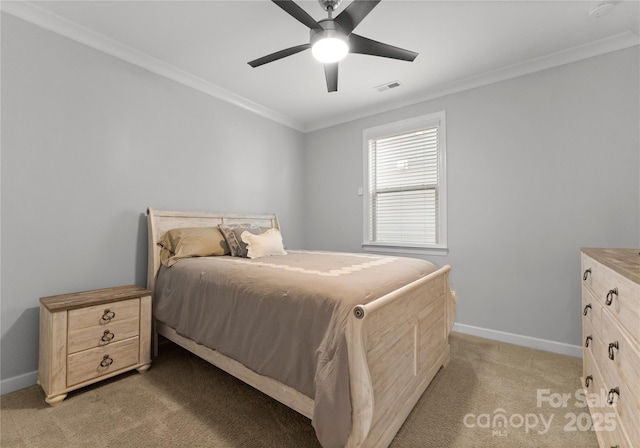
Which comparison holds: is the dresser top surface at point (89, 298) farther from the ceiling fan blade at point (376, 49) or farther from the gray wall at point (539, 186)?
the gray wall at point (539, 186)

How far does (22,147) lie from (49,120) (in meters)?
0.27

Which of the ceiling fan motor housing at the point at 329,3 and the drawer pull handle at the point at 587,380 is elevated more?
the ceiling fan motor housing at the point at 329,3

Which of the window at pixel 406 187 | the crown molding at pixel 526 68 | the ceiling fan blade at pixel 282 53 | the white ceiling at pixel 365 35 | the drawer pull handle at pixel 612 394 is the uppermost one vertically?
the white ceiling at pixel 365 35

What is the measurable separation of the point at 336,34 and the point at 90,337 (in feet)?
8.21

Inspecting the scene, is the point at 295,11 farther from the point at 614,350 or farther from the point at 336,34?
the point at 614,350

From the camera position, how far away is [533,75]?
2.65 m

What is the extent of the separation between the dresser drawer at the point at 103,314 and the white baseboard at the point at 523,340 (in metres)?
3.01

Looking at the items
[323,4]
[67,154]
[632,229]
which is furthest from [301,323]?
[632,229]

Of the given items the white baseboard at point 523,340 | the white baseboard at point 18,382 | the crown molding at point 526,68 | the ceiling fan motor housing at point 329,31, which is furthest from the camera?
the white baseboard at point 523,340

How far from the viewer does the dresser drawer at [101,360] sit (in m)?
1.89

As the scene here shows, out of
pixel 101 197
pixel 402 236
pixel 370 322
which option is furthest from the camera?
pixel 402 236

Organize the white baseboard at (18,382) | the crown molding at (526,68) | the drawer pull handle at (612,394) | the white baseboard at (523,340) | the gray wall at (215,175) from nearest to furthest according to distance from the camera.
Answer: the drawer pull handle at (612,394), the white baseboard at (18,382), the gray wall at (215,175), the crown molding at (526,68), the white baseboard at (523,340)

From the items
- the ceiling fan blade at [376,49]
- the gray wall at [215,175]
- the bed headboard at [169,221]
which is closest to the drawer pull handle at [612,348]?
the gray wall at [215,175]

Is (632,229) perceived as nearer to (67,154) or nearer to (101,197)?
(101,197)
